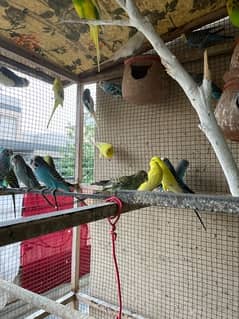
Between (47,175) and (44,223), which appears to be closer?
(44,223)

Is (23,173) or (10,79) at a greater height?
(10,79)

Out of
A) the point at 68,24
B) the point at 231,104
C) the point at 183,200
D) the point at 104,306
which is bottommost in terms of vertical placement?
the point at 104,306

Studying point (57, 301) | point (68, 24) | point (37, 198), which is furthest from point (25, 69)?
point (57, 301)

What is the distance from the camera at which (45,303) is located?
0.75 metres

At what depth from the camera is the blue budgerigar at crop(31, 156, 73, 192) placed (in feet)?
3.92

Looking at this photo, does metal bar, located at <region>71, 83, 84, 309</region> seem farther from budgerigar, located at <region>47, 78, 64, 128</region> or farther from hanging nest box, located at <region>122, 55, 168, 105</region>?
hanging nest box, located at <region>122, 55, 168, 105</region>

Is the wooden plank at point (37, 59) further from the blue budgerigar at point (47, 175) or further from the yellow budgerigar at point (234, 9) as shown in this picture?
the yellow budgerigar at point (234, 9)

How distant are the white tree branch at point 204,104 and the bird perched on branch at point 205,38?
55 cm

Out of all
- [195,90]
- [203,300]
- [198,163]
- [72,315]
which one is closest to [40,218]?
[72,315]

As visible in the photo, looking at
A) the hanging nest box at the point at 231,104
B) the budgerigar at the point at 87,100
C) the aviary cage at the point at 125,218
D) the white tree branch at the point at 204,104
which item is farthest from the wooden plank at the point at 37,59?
the hanging nest box at the point at 231,104

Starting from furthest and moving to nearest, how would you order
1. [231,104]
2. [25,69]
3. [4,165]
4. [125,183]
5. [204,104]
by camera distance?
[25,69]
[4,165]
[125,183]
[231,104]
[204,104]

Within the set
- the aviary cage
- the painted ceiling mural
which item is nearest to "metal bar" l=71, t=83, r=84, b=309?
the aviary cage

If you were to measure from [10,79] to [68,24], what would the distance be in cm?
38

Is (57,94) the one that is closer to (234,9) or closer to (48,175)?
(48,175)
